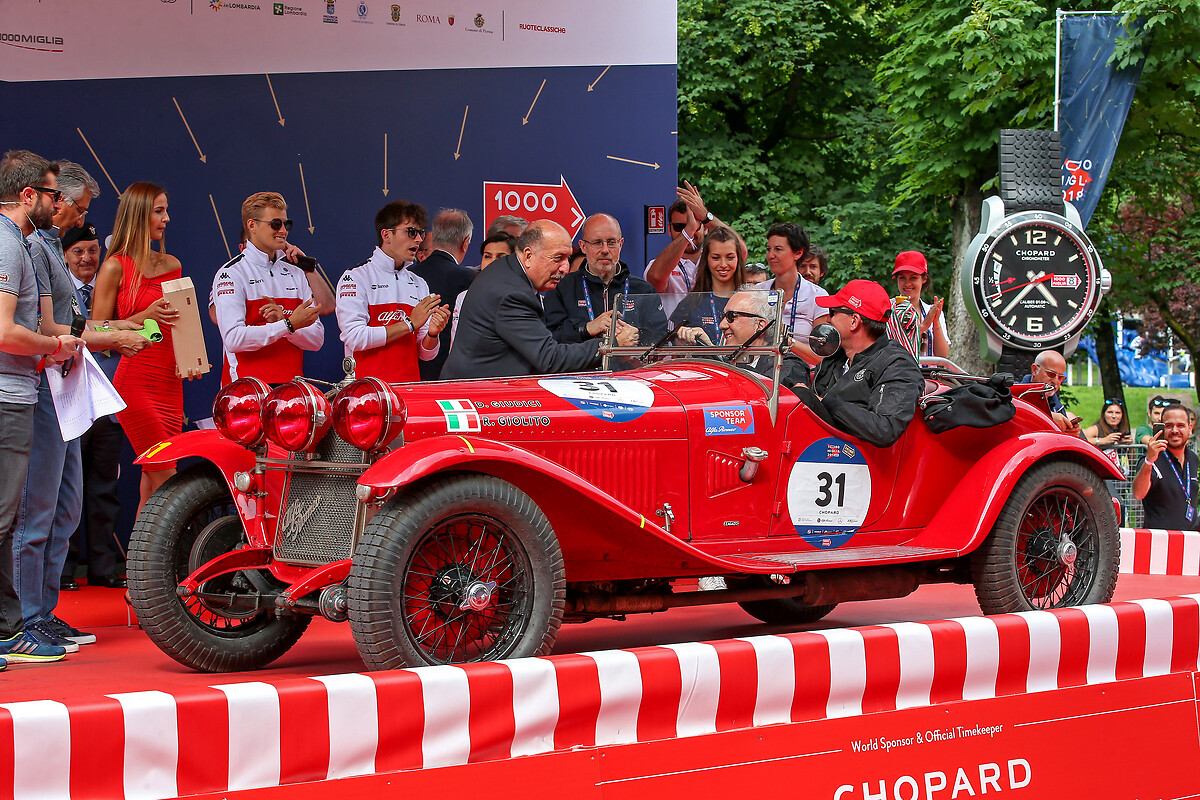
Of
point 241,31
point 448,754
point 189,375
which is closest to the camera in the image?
point 448,754

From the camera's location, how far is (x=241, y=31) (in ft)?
25.7

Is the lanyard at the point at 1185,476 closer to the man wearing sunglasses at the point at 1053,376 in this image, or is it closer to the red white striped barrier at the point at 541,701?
the man wearing sunglasses at the point at 1053,376

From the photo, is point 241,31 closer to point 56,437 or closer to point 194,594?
point 56,437

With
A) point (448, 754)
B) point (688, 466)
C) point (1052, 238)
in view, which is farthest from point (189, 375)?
point (1052, 238)

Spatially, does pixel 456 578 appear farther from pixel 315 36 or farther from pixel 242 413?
pixel 315 36

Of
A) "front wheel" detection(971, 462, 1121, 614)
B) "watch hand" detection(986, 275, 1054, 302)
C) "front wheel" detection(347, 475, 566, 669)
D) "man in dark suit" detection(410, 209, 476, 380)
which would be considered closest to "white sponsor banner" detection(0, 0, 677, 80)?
"man in dark suit" detection(410, 209, 476, 380)

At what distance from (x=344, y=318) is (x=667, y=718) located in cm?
428

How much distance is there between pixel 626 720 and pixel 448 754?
588mm

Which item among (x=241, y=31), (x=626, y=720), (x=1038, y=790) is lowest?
(x=1038, y=790)

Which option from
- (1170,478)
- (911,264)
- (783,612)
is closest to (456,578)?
(783,612)

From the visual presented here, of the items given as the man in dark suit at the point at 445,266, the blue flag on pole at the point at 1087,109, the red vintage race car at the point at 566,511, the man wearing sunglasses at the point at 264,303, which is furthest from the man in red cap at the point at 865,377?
the blue flag on pole at the point at 1087,109

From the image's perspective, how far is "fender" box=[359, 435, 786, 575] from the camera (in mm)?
3988

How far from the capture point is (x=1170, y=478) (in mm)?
9094

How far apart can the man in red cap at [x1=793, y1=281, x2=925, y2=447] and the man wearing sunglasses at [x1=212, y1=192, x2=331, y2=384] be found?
2.96 metres
